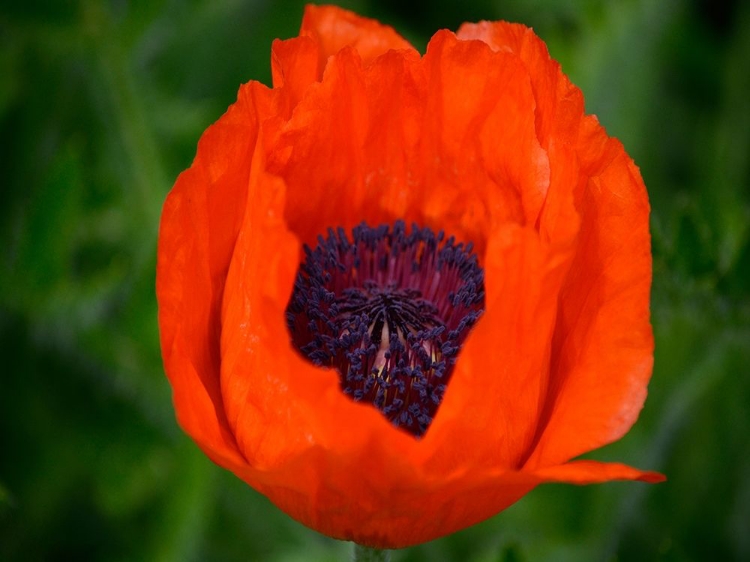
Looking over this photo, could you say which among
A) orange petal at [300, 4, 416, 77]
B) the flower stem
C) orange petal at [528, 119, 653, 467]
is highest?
orange petal at [300, 4, 416, 77]

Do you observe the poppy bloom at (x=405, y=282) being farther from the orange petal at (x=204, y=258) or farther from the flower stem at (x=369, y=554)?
the flower stem at (x=369, y=554)

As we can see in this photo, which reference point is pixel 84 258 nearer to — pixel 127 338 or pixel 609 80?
pixel 127 338

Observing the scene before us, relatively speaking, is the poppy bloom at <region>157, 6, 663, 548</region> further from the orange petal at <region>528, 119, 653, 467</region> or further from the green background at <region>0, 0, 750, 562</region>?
the green background at <region>0, 0, 750, 562</region>

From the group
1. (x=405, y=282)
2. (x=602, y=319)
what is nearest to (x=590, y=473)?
(x=602, y=319)

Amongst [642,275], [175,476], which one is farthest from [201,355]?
[175,476]

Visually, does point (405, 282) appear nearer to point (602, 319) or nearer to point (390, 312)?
point (390, 312)

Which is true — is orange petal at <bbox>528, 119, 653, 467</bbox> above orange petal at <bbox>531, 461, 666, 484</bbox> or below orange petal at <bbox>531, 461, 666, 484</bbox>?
above

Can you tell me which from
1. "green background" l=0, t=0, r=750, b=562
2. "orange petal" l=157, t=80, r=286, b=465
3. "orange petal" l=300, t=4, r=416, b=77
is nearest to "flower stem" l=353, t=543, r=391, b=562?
"orange petal" l=157, t=80, r=286, b=465
